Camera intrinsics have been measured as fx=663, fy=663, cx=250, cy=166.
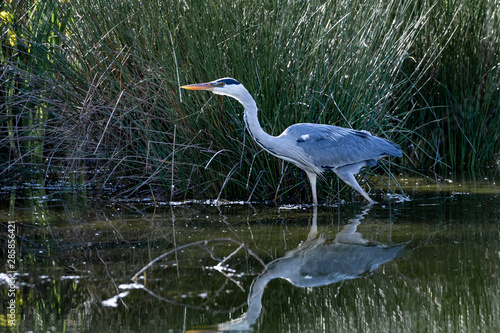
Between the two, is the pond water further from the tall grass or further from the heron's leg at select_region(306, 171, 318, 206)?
the tall grass

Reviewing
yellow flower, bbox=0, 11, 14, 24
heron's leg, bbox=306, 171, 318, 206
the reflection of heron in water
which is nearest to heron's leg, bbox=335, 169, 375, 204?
heron's leg, bbox=306, 171, 318, 206

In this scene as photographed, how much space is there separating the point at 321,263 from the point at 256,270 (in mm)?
434

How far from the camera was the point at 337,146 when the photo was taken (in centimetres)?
588

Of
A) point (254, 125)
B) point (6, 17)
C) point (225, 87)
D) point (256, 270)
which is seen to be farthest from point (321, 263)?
point (6, 17)

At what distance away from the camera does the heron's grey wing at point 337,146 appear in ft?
18.9

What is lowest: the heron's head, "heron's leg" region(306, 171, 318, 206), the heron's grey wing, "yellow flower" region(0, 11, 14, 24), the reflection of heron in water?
the reflection of heron in water

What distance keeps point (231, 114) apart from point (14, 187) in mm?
2753

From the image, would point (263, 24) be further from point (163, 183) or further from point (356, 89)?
point (163, 183)

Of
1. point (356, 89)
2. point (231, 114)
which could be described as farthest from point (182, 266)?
point (356, 89)

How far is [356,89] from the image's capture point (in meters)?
6.12

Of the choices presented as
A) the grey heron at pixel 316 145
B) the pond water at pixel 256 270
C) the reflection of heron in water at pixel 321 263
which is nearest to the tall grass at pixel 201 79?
the grey heron at pixel 316 145

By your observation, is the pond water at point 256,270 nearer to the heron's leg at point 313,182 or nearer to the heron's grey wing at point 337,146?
the heron's leg at point 313,182

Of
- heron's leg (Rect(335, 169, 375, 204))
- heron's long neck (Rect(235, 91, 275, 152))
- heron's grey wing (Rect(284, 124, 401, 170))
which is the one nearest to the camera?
heron's long neck (Rect(235, 91, 275, 152))

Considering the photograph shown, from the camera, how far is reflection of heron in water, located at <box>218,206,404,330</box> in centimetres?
354
